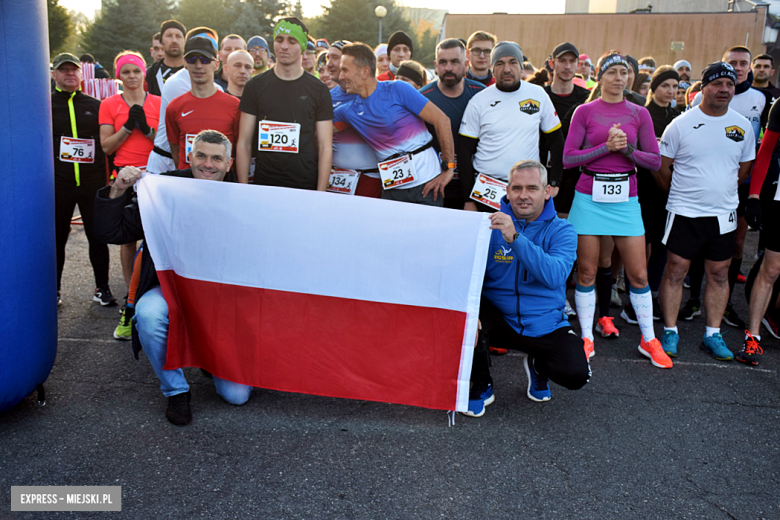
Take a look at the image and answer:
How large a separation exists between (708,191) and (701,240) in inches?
14.1

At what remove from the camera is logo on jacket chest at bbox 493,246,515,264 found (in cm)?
334

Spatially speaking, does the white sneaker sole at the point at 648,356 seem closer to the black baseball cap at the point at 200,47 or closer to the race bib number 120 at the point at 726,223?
the race bib number 120 at the point at 726,223

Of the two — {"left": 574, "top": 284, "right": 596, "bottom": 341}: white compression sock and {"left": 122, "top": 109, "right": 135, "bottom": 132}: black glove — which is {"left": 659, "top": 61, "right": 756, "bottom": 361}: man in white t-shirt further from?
{"left": 122, "top": 109, "right": 135, "bottom": 132}: black glove

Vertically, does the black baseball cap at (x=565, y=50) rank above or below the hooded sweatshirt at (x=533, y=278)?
above

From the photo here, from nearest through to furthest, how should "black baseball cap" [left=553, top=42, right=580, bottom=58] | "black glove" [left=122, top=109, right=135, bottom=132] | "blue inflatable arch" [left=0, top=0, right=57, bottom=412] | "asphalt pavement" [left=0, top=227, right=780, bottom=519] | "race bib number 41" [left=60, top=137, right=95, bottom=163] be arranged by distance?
"asphalt pavement" [left=0, top=227, right=780, bottom=519] < "blue inflatable arch" [left=0, top=0, right=57, bottom=412] < "black glove" [left=122, top=109, right=135, bottom=132] < "race bib number 41" [left=60, top=137, right=95, bottom=163] < "black baseball cap" [left=553, top=42, right=580, bottom=58]

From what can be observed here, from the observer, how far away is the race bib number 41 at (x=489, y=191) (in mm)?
4352

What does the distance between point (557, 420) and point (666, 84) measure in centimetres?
355

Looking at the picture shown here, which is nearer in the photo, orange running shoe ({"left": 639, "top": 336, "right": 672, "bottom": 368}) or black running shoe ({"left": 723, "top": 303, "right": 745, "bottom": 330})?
orange running shoe ({"left": 639, "top": 336, "right": 672, "bottom": 368})

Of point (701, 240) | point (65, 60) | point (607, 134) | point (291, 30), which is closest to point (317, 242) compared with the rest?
point (291, 30)

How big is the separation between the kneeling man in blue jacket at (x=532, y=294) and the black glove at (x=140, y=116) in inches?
120

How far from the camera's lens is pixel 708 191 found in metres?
4.30

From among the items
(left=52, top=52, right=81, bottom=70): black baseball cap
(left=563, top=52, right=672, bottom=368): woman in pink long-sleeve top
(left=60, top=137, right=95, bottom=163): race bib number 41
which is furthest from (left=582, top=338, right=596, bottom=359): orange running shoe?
(left=52, top=52, right=81, bottom=70): black baseball cap

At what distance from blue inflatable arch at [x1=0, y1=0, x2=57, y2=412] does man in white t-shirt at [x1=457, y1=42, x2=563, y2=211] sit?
8.92 ft

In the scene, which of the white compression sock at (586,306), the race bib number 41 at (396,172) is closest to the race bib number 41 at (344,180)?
the race bib number 41 at (396,172)
